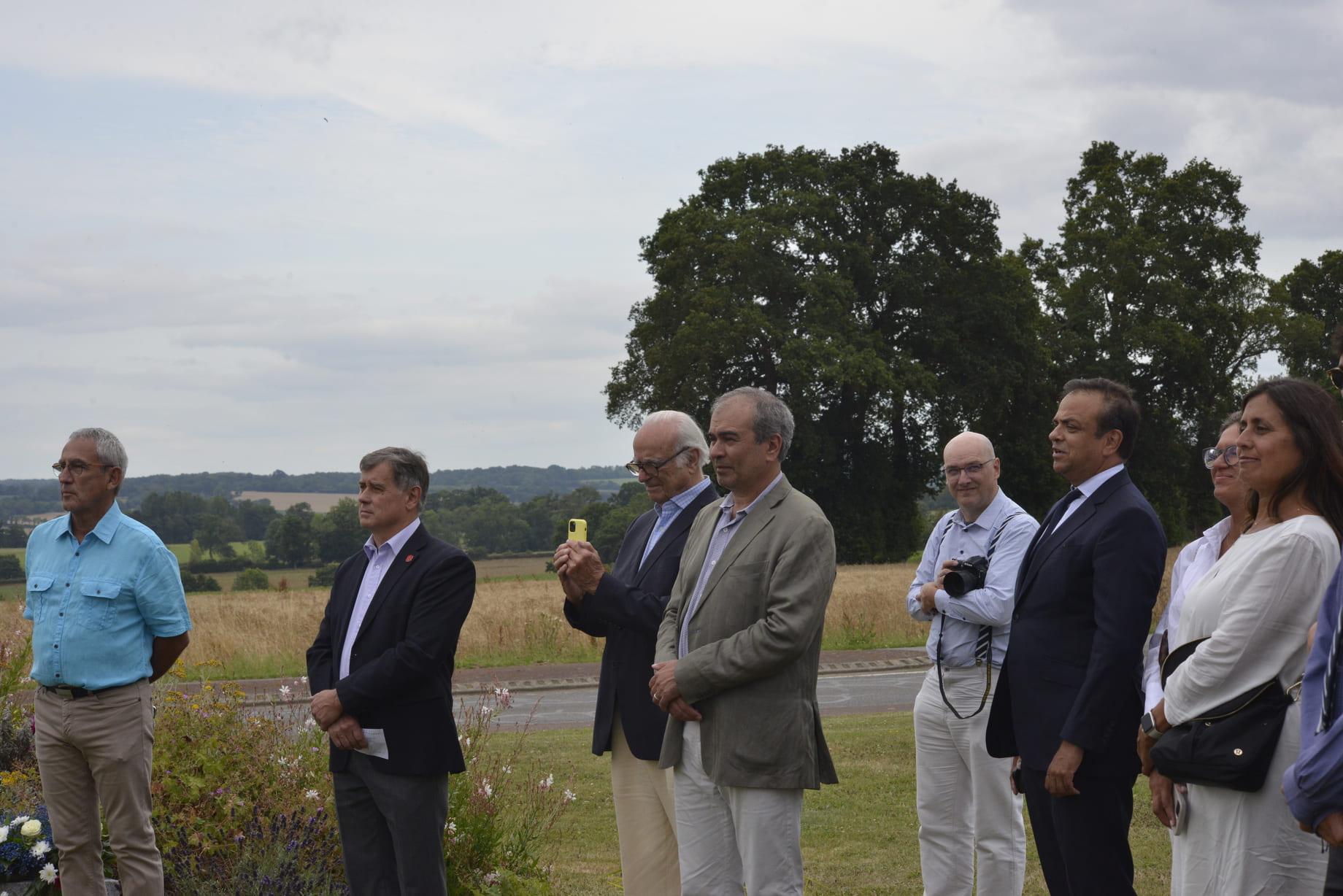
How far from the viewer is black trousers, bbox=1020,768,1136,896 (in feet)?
14.2

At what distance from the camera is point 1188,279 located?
4725 centimetres

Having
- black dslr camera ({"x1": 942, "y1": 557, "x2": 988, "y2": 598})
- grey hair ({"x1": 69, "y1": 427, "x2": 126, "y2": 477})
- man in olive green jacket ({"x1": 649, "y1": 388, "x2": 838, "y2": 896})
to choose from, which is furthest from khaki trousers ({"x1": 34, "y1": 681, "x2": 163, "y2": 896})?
black dslr camera ({"x1": 942, "y1": 557, "x2": 988, "y2": 598})

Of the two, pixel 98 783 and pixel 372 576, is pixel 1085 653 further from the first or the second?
pixel 98 783

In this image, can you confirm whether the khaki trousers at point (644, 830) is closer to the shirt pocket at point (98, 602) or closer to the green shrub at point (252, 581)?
the shirt pocket at point (98, 602)

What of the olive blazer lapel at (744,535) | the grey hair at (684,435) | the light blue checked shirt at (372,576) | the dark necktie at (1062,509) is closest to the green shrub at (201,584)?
the light blue checked shirt at (372,576)

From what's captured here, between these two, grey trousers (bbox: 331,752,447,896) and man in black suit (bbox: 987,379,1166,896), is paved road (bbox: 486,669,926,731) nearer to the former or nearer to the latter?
grey trousers (bbox: 331,752,447,896)

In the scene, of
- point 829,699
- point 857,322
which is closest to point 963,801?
point 829,699

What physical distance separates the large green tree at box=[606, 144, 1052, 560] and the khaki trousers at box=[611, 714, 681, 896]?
112 ft

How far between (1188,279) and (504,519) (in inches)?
1217

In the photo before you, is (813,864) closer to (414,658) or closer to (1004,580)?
(1004,580)

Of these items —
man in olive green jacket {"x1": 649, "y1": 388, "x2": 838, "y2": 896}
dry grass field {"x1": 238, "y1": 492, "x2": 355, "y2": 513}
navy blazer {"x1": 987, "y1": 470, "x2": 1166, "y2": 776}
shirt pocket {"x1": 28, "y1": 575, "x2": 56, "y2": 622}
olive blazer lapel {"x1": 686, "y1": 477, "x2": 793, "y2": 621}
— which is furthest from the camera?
dry grass field {"x1": 238, "y1": 492, "x2": 355, "y2": 513}

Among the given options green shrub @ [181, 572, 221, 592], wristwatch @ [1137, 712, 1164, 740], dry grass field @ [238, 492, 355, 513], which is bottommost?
green shrub @ [181, 572, 221, 592]

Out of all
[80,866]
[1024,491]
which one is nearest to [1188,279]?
[1024,491]

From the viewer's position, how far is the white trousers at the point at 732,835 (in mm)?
4430
